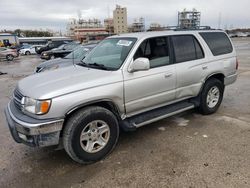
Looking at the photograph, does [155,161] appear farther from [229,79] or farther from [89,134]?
[229,79]

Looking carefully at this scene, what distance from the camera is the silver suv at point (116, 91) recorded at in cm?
276

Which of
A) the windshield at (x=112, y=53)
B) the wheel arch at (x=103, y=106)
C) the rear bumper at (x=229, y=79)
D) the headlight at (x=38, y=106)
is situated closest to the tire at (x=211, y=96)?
the rear bumper at (x=229, y=79)

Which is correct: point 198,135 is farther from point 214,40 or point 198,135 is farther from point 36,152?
point 36,152

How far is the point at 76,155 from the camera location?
295cm

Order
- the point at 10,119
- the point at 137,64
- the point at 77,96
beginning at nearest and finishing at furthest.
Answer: the point at 77,96, the point at 10,119, the point at 137,64

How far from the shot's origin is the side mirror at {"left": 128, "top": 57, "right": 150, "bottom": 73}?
320 centimetres

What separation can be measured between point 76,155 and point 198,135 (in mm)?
2155

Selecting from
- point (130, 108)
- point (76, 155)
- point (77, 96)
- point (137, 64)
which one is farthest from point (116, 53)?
point (76, 155)

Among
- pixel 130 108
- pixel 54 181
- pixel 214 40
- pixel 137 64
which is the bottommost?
pixel 54 181

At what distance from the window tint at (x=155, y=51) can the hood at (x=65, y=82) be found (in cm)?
67

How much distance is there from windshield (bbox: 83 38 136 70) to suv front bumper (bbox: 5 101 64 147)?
1.26 meters

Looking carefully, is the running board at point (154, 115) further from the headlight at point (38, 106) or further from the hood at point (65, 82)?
the headlight at point (38, 106)

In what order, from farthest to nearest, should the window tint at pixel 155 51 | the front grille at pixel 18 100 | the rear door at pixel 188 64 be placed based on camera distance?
1. the rear door at pixel 188 64
2. the window tint at pixel 155 51
3. the front grille at pixel 18 100

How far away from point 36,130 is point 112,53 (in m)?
1.89
